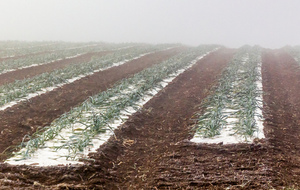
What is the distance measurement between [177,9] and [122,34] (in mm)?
50175

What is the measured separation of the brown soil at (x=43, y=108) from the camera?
23.4 ft

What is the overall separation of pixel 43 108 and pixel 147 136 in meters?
3.93

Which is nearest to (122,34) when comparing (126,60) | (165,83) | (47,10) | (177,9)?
(47,10)

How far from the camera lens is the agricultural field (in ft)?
16.1

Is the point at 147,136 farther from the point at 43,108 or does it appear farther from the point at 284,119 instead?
the point at 284,119

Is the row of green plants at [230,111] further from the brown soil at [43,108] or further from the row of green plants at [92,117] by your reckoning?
the brown soil at [43,108]

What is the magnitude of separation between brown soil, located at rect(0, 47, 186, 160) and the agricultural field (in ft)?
0.09

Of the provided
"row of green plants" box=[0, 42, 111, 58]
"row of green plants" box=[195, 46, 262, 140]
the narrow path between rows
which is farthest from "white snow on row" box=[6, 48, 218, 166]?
"row of green plants" box=[0, 42, 111, 58]

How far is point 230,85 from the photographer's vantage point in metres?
12.1

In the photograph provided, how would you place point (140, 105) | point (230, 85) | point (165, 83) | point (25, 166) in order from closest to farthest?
1. point (25, 166)
2. point (140, 105)
3. point (230, 85)
4. point (165, 83)

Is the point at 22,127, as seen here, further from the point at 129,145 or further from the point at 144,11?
the point at 144,11

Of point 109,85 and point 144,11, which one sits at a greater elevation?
point 144,11

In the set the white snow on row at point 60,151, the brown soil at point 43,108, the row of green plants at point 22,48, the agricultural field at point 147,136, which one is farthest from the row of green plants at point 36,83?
the row of green plants at point 22,48

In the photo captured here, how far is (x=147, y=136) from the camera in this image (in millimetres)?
7414
